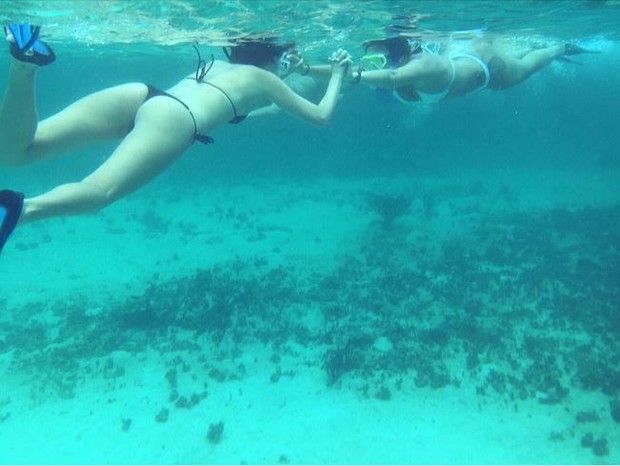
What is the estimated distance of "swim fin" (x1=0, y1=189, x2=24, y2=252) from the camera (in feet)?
9.90

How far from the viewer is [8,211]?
302 cm

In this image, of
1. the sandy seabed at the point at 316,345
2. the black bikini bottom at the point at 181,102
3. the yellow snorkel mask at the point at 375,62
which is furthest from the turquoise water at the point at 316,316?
the black bikini bottom at the point at 181,102

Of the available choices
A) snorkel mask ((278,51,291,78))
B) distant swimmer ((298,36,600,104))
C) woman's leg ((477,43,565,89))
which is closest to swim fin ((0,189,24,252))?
snorkel mask ((278,51,291,78))

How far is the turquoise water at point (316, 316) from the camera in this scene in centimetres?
808

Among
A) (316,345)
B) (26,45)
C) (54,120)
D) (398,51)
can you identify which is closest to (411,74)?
(398,51)

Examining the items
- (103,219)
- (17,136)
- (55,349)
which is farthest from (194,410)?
(103,219)

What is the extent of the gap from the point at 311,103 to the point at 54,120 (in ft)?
9.76

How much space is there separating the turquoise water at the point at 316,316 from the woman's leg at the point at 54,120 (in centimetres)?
605

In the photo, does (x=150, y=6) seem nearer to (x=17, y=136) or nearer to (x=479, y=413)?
(x=17, y=136)

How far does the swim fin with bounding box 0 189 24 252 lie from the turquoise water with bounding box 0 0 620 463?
617 centimetres

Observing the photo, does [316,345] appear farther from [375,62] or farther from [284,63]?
[284,63]

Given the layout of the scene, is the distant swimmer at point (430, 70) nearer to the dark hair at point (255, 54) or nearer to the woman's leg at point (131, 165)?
the dark hair at point (255, 54)

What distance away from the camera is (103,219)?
21.0 meters

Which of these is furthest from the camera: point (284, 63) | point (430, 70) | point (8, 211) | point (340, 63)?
point (430, 70)
